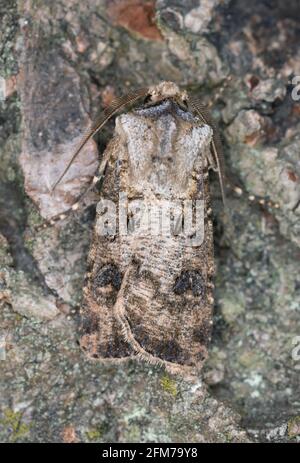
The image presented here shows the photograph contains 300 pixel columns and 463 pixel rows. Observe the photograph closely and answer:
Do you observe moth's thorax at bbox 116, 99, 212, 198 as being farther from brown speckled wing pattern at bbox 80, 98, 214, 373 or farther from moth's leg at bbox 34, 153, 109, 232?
moth's leg at bbox 34, 153, 109, 232

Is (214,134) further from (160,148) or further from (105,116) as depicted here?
(105,116)

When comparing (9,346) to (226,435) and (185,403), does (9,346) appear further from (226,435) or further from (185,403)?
(226,435)
